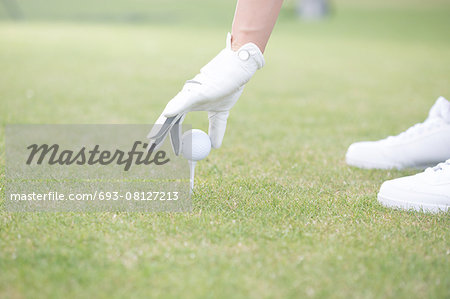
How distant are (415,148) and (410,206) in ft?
2.56

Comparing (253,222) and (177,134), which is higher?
(177,134)

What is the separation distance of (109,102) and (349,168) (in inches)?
118

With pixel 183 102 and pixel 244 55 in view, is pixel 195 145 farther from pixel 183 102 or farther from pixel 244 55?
pixel 244 55

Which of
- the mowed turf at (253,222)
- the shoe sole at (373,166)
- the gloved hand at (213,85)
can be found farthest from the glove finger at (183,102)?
the shoe sole at (373,166)

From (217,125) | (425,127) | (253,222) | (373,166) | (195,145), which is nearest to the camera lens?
(253,222)

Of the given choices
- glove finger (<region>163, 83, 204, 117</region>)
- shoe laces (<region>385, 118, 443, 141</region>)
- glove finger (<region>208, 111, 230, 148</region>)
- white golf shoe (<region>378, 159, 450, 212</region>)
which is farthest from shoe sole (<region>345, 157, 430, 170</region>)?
glove finger (<region>163, 83, 204, 117</region>)

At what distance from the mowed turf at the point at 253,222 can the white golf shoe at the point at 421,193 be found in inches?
2.8

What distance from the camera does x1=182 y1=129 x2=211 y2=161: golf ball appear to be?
2.17 m

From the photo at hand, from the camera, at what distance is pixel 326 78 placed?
305 inches

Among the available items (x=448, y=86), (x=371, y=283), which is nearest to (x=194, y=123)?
(x=371, y=283)

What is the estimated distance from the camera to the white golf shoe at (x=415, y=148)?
287cm

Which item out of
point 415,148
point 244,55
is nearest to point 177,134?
point 244,55

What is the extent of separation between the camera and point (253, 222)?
2.03m

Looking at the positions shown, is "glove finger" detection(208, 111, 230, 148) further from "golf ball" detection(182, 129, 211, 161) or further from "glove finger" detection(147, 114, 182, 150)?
"glove finger" detection(147, 114, 182, 150)
